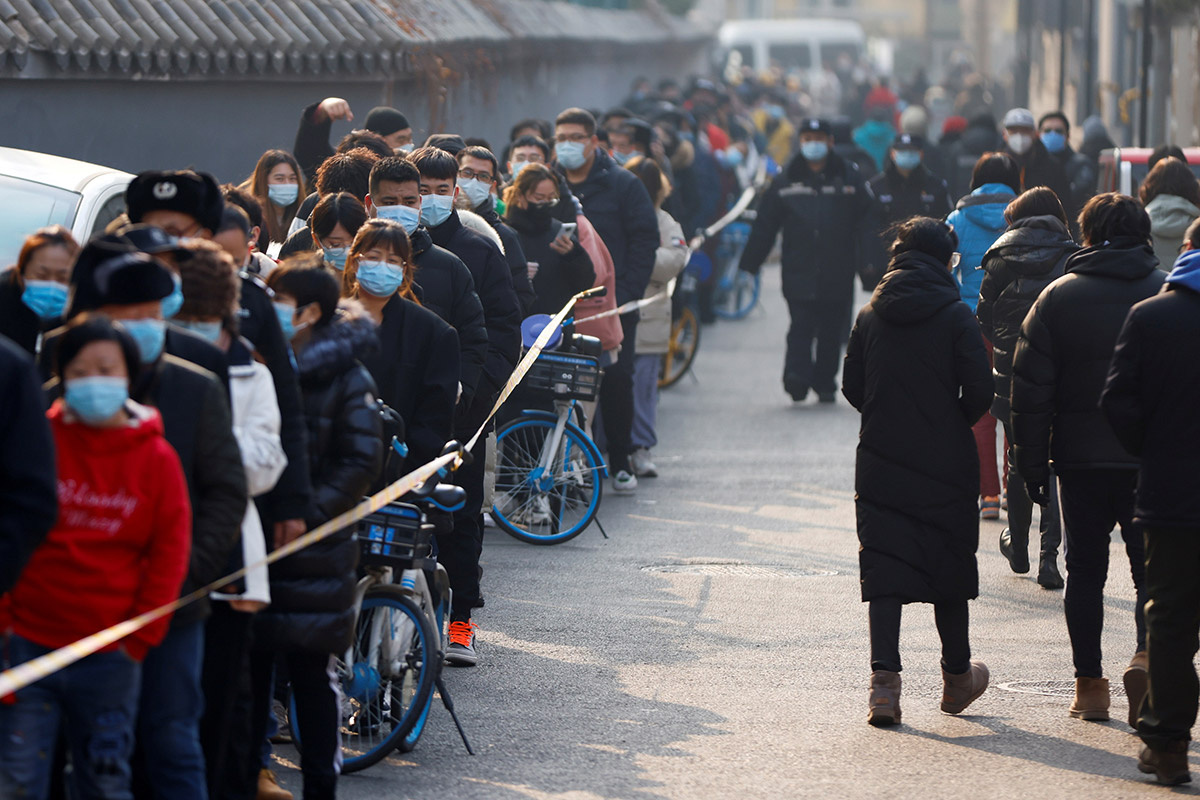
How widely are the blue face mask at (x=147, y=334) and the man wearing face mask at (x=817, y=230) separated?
34.5 feet

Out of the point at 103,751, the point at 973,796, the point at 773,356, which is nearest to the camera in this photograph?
the point at 103,751

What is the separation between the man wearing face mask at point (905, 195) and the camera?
1484cm

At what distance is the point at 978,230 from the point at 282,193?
3689 mm

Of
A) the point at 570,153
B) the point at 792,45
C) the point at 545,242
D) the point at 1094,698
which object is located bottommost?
the point at 1094,698

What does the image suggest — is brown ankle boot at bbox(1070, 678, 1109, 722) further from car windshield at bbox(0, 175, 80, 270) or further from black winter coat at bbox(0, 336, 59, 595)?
car windshield at bbox(0, 175, 80, 270)

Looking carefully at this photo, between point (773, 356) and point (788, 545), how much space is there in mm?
8135

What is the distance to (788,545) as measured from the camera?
10.4 meters

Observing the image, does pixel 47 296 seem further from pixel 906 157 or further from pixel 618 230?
pixel 906 157

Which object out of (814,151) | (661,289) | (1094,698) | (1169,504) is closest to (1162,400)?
(1169,504)

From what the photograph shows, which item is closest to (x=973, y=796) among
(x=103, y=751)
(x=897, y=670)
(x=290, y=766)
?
(x=897, y=670)

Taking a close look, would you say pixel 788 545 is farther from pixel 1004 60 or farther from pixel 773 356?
pixel 1004 60

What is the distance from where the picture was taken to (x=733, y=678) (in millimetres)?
7691

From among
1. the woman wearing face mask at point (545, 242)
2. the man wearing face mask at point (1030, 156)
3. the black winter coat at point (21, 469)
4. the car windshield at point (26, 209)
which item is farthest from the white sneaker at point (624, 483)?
the black winter coat at point (21, 469)

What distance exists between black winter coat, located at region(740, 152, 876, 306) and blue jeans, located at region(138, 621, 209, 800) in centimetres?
1039
